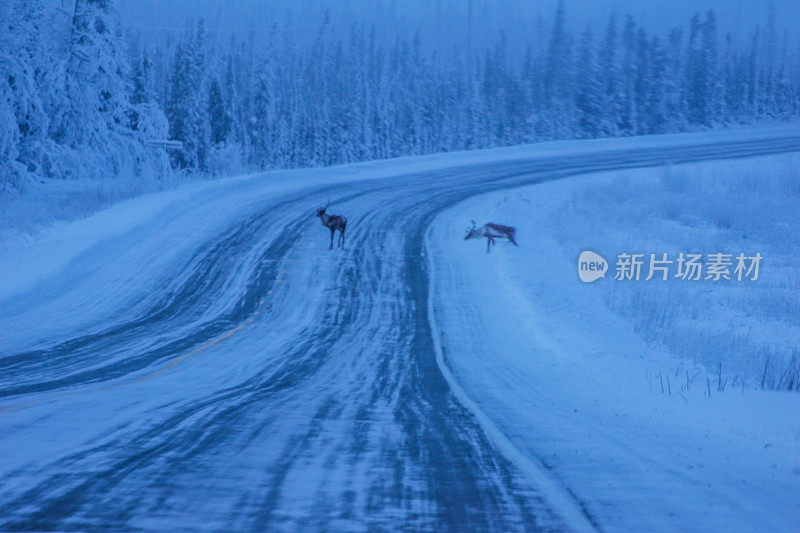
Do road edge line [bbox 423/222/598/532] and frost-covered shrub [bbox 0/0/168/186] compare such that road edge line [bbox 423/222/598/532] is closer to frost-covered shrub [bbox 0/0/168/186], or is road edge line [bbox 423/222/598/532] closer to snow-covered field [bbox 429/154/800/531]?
snow-covered field [bbox 429/154/800/531]

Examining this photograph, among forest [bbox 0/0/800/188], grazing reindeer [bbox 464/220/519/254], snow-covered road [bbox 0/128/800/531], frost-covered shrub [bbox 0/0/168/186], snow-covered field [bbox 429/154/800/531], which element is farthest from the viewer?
forest [bbox 0/0/800/188]

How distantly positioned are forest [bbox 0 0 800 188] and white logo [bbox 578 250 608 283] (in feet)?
69.2

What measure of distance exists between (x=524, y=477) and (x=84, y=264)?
14.4 meters

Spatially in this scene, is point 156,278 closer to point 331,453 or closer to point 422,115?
point 331,453

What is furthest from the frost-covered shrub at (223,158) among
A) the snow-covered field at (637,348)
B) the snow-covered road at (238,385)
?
the snow-covered field at (637,348)

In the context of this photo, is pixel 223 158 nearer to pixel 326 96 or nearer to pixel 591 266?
pixel 326 96

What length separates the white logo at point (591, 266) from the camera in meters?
17.8

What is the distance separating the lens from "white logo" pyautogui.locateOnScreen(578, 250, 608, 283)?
17836 mm

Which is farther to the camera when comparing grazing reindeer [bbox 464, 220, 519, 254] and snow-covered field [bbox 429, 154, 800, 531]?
grazing reindeer [bbox 464, 220, 519, 254]

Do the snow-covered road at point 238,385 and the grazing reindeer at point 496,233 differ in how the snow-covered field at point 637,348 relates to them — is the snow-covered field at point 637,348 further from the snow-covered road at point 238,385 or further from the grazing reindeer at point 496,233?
the snow-covered road at point 238,385

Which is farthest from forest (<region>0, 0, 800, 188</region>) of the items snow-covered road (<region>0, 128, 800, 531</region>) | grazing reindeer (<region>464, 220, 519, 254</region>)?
grazing reindeer (<region>464, 220, 519, 254</region>)

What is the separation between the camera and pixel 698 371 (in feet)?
32.0

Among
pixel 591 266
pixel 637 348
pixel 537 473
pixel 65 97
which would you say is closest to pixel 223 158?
pixel 65 97

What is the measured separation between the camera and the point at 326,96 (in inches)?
2970
